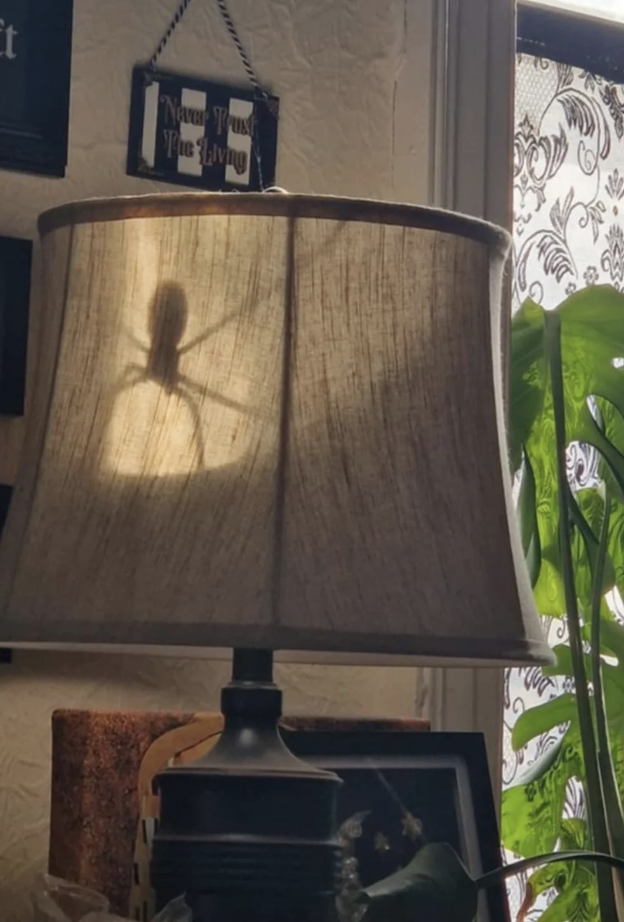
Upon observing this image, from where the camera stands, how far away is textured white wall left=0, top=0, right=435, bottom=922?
4.06ft

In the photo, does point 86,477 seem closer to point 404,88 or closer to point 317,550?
point 317,550

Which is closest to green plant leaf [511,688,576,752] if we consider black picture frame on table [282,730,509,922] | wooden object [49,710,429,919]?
black picture frame on table [282,730,509,922]

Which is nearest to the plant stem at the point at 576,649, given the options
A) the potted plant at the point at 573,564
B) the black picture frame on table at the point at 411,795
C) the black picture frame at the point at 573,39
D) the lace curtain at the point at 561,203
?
the potted plant at the point at 573,564

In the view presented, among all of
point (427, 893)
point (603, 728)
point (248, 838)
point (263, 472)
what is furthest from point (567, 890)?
point (263, 472)

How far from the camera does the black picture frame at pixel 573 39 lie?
172 centimetres

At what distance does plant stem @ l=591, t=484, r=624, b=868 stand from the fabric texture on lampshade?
0.47 metres

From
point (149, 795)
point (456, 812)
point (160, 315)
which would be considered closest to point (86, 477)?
point (160, 315)

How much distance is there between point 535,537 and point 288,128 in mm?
486

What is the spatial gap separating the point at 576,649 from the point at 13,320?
610 millimetres

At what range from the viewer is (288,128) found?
1.42m

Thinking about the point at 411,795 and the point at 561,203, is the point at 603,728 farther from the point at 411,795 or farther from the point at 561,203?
the point at 561,203

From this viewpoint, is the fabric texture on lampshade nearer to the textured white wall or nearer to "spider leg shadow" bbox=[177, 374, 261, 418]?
"spider leg shadow" bbox=[177, 374, 261, 418]

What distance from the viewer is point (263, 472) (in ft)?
2.65

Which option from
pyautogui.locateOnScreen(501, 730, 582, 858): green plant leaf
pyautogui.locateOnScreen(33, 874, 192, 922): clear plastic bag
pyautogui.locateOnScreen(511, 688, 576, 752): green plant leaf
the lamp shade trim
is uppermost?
the lamp shade trim
